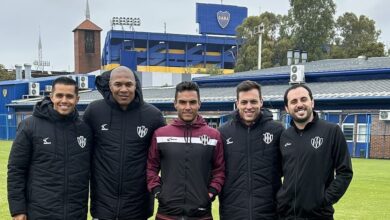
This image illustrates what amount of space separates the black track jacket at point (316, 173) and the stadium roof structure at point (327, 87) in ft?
62.6

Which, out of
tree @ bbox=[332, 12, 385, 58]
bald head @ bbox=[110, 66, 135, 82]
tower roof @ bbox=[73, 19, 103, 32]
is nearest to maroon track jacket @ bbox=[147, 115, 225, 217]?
bald head @ bbox=[110, 66, 135, 82]

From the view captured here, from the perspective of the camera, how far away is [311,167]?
13.4 ft

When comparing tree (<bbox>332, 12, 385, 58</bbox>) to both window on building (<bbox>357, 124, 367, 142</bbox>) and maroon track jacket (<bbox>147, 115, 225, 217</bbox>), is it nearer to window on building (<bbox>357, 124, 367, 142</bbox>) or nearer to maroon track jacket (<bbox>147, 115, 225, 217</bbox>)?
window on building (<bbox>357, 124, 367, 142</bbox>)

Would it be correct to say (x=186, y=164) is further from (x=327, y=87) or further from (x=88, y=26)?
(x=88, y=26)

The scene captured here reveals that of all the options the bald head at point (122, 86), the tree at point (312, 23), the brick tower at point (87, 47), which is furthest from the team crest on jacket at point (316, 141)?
the brick tower at point (87, 47)

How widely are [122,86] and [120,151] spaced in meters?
0.61

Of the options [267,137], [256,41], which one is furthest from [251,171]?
[256,41]

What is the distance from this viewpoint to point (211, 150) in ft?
14.2

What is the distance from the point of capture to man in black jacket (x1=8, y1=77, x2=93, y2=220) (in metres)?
4.25

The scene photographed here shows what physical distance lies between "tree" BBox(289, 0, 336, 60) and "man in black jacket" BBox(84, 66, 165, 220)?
42323 mm

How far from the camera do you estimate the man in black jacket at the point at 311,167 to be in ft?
13.4

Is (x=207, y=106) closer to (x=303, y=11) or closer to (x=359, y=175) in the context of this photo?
(x=359, y=175)

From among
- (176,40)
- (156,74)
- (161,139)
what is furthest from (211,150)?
(176,40)

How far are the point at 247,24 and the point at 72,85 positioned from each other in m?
48.8
